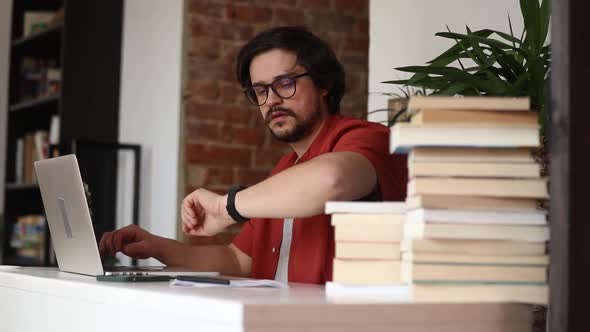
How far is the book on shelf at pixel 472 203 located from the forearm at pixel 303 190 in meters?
0.40

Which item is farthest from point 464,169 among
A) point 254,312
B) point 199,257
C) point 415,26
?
point 415,26

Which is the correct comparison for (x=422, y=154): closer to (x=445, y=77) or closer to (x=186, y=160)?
(x=445, y=77)

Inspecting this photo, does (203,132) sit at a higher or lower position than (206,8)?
lower

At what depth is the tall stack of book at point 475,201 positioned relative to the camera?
1.35m

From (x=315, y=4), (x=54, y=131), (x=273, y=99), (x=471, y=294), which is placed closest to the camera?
(x=471, y=294)

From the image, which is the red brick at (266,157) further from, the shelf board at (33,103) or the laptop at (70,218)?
the laptop at (70,218)

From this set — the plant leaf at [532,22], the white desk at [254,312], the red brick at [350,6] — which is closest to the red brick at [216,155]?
the red brick at [350,6]

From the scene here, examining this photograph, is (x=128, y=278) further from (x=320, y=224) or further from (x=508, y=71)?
(x=508, y=71)

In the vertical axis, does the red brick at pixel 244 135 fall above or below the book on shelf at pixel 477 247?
above

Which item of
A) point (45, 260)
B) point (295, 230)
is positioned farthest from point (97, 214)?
point (295, 230)

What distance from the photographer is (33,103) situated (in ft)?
16.4

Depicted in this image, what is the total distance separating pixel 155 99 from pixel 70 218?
2487 mm

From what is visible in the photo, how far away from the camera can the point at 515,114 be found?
1.38 meters

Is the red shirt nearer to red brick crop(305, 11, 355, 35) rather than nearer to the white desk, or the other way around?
the white desk
